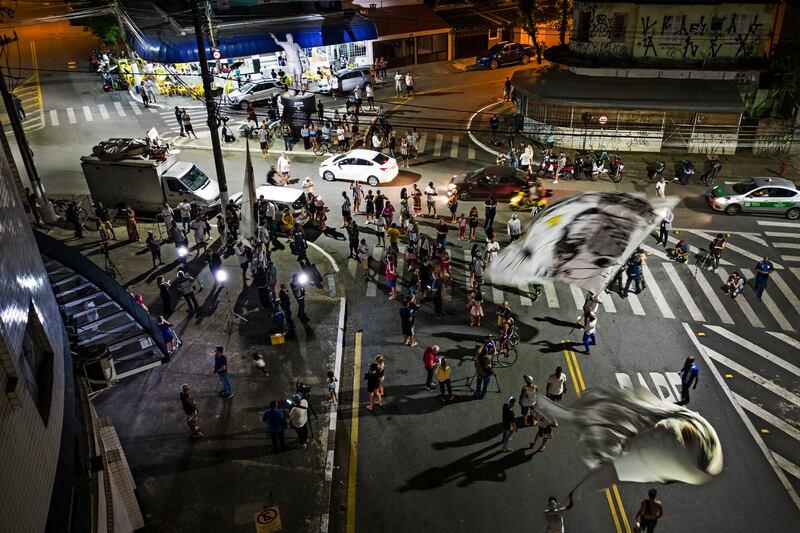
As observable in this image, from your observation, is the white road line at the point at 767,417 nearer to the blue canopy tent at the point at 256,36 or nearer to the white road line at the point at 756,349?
the white road line at the point at 756,349

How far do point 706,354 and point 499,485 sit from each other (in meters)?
8.63

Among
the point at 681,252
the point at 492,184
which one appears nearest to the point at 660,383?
the point at 681,252

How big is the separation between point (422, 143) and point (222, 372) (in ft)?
76.1

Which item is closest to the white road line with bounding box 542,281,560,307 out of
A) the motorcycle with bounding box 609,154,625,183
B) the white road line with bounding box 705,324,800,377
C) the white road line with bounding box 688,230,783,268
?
the white road line with bounding box 705,324,800,377

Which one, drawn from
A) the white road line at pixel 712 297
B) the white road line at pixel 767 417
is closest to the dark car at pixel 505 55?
the white road line at pixel 712 297

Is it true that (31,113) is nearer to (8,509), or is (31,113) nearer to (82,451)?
(82,451)

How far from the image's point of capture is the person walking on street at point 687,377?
16.3 metres

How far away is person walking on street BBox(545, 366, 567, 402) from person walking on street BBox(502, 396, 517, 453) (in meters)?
1.44

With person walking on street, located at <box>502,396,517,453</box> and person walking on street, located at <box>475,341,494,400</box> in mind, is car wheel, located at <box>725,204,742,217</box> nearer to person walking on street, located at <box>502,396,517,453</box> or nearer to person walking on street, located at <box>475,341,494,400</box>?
person walking on street, located at <box>475,341,494,400</box>

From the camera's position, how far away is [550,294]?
71.3 feet

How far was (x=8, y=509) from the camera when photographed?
7.09 meters

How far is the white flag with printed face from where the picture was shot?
483 inches

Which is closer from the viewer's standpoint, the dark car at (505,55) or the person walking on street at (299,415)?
the person walking on street at (299,415)

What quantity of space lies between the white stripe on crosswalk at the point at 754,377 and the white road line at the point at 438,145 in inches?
775
